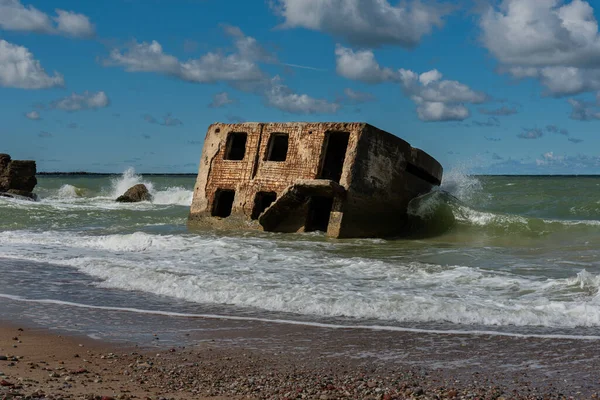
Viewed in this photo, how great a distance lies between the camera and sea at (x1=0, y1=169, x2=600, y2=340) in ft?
18.1

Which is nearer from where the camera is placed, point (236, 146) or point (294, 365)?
point (294, 365)

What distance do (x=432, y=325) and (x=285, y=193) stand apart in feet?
21.0

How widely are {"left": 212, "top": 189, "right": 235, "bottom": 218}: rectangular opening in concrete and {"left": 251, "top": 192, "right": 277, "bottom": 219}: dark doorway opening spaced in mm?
720

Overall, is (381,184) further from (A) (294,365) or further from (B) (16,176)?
(B) (16,176)

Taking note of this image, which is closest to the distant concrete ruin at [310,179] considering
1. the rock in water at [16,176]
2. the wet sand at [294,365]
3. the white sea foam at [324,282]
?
the white sea foam at [324,282]

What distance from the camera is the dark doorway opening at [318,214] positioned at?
12.3 metres

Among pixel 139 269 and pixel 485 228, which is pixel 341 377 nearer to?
pixel 139 269

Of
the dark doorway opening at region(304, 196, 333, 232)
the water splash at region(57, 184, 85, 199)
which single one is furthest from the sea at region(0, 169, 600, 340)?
the water splash at region(57, 184, 85, 199)

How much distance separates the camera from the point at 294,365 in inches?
169

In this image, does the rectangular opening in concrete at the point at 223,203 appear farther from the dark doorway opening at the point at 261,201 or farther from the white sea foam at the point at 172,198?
the white sea foam at the point at 172,198

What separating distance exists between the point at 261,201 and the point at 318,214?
1271mm

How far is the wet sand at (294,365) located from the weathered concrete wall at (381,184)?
6322 millimetres

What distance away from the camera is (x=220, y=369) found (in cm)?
416

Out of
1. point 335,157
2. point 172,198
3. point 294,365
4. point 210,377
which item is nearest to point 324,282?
point 294,365
